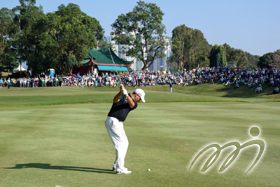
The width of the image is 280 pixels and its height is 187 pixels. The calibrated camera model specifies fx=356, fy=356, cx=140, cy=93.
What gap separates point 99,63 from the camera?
296 feet

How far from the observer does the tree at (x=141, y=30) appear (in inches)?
3506

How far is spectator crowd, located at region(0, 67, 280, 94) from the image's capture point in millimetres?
55031

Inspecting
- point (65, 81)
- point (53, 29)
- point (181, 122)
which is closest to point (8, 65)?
point (53, 29)

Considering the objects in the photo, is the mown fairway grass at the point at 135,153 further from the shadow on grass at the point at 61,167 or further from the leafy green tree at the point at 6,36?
the leafy green tree at the point at 6,36

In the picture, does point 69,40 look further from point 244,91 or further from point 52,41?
point 244,91

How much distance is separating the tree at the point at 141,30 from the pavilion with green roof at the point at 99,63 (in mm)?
3792

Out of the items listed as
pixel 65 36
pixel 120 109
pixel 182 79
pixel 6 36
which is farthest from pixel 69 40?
pixel 120 109

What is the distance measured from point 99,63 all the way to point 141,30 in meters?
13.5

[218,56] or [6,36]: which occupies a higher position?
[6,36]

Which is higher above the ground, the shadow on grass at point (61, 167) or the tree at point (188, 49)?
the tree at point (188, 49)

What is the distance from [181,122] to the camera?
64.1 ft

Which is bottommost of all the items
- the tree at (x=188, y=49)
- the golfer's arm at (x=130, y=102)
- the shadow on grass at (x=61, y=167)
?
the shadow on grass at (x=61, y=167)

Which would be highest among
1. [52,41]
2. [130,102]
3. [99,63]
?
[52,41]

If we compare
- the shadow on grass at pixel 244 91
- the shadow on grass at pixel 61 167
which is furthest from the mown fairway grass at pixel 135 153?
the shadow on grass at pixel 244 91
